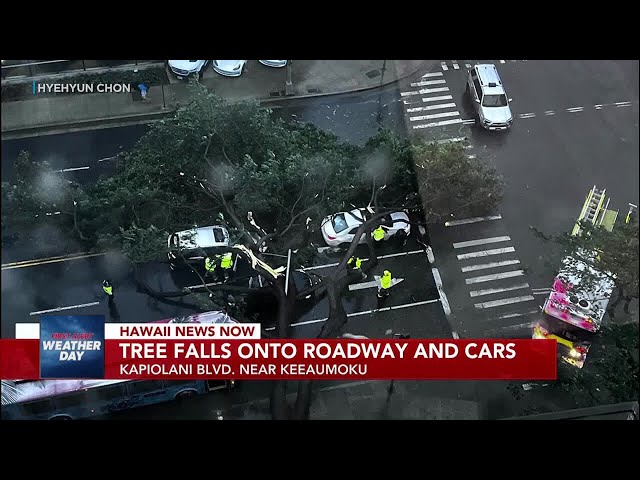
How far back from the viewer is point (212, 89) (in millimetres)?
26141

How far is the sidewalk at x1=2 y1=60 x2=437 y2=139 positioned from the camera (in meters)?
24.8

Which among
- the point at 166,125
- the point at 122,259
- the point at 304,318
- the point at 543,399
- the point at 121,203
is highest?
the point at 166,125

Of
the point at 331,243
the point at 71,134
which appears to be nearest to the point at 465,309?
the point at 331,243

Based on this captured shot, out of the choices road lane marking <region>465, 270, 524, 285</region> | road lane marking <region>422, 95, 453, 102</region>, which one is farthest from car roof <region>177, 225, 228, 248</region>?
road lane marking <region>422, 95, 453, 102</region>

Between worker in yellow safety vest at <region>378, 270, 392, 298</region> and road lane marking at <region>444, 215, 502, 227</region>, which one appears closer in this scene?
worker in yellow safety vest at <region>378, 270, 392, 298</region>

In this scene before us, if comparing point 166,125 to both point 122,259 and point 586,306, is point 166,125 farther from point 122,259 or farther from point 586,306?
point 586,306

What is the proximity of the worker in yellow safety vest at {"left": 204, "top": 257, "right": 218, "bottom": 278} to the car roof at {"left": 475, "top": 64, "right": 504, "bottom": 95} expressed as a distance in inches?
435

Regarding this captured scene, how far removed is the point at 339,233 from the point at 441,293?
3.27 m

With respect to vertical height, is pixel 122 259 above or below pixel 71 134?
below

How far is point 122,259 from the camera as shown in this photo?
68.9 ft

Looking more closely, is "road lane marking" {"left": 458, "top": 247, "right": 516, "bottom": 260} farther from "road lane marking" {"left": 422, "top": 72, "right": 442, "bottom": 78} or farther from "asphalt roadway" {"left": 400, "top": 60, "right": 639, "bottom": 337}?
"road lane marking" {"left": 422, "top": 72, "right": 442, "bottom": 78}

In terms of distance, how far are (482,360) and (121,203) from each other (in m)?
10.1

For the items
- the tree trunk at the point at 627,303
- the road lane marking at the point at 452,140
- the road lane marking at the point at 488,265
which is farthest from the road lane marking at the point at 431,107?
the tree trunk at the point at 627,303

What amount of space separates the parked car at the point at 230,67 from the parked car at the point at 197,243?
7.48 meters
